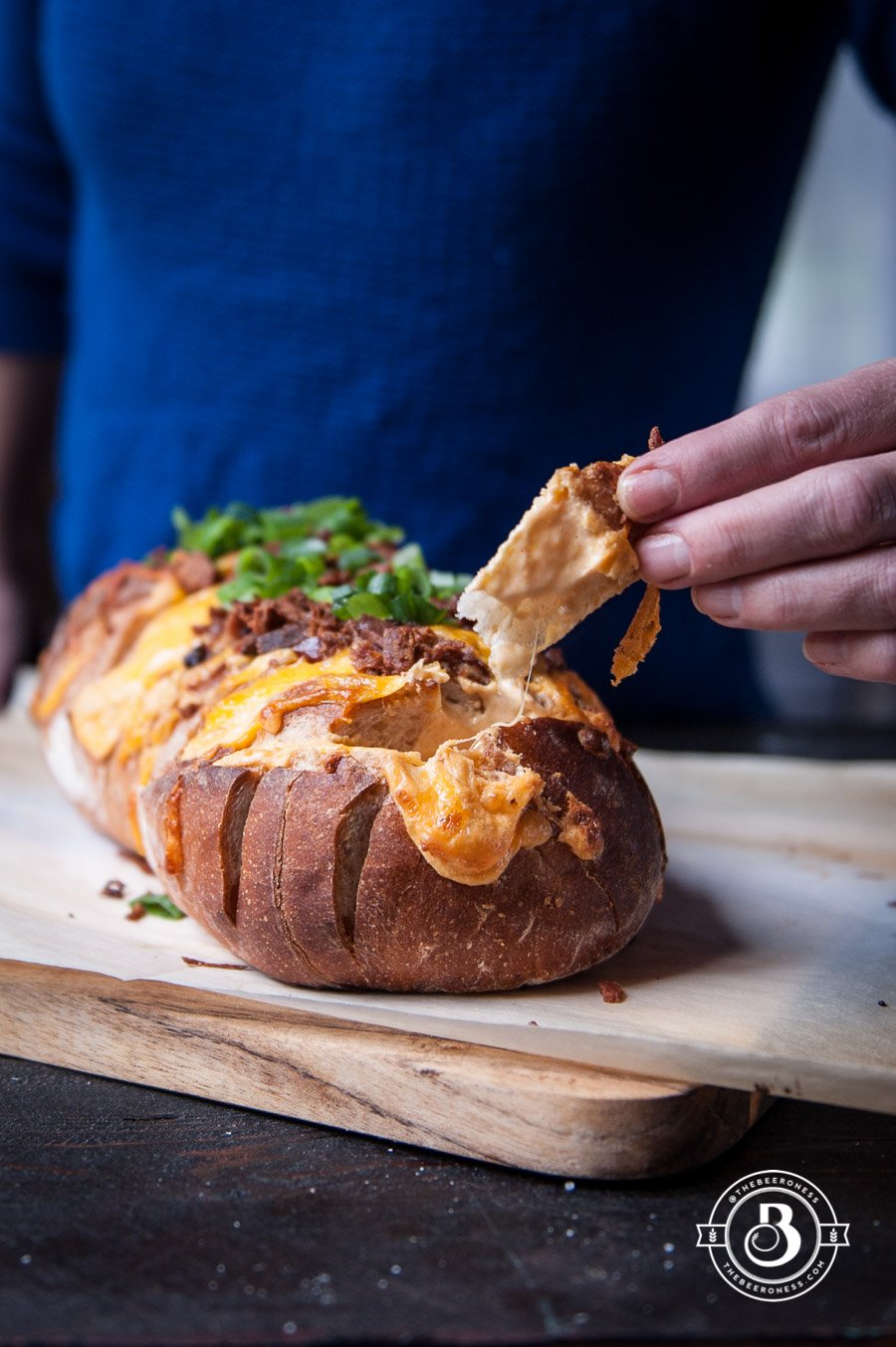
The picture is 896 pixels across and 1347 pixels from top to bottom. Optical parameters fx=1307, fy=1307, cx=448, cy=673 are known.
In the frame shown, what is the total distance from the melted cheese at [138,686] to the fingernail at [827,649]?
118cm

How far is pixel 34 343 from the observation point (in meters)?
4.16

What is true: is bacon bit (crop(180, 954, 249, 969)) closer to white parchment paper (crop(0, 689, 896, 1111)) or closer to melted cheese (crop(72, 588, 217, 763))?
white parchment paper (crop(0, 689, 896, 1111))

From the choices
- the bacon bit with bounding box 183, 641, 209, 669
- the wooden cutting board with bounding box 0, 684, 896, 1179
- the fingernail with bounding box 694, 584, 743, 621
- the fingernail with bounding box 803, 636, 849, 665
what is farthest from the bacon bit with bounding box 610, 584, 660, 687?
the bacon bit with bounding box 183, 641, 209, 669

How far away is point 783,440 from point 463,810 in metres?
0.66

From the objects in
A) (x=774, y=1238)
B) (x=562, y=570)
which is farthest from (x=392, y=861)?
(x=774, y=1238)

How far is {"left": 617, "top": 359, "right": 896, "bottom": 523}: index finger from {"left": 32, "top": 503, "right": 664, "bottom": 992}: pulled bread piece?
493 mm

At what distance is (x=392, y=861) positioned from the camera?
1859 mm

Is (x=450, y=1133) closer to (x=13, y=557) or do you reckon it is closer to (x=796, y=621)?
(x=796, y=621)

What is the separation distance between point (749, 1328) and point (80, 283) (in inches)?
138

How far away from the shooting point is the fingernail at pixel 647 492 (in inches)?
66.5

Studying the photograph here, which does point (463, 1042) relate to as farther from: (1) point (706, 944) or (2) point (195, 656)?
(2) point (195, 656)

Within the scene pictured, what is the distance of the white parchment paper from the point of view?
174cm

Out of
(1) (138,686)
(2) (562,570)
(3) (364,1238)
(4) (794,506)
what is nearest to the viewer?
(3) (364,1238)

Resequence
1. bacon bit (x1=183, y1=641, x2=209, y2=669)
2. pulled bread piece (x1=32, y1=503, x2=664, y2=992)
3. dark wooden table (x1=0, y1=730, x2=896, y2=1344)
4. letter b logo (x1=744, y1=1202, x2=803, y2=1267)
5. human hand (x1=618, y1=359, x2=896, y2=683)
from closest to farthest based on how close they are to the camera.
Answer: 1. dark wooden table (x1=0, y1=730, x2=896, y2=1344)
2. letter b logo (x1=744, y1=1202, x2=803, y2=1267)
3. human hand (x1=618, y1=359, x2=896, y2=683)
4. pulled bread piece (x1=32, y1=503, x2=664, y2=992)
5. bacon bit (x1=183, y1=641, x2=209, y2=669)
